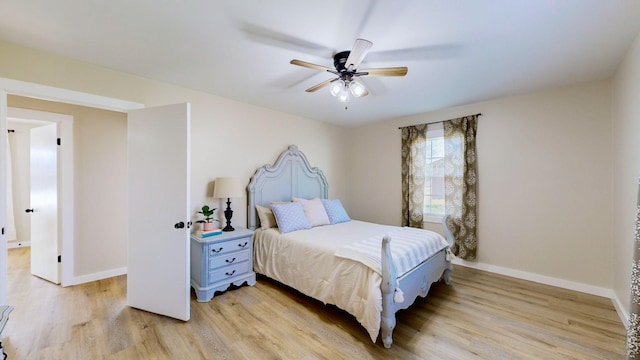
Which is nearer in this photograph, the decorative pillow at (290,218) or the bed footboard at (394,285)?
the bed footboard at (394,285)

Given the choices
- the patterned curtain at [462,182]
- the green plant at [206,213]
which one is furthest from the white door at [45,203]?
the patterned curtain at [462,182]

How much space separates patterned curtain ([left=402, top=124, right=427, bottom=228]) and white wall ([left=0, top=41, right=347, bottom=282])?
2.24 metres

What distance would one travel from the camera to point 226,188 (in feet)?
10.4

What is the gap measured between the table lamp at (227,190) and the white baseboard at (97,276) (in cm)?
165

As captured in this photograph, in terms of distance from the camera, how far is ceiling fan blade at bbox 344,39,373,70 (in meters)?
1.70

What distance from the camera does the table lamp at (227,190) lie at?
316 cm

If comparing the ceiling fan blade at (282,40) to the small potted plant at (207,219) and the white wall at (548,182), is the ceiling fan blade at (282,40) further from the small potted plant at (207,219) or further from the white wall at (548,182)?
the white wall at (548,182)

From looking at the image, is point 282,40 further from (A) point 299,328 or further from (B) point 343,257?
(A) point 299,328

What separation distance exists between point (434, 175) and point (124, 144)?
4701mm

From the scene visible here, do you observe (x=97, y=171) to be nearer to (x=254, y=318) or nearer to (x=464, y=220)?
Result: (x=254, y=318)

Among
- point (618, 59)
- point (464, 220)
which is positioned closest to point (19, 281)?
point (464, 220)

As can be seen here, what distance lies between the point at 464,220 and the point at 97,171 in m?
5.20

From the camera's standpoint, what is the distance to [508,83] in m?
2.94

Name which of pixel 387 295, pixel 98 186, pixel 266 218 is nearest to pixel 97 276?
pixel 98 186
